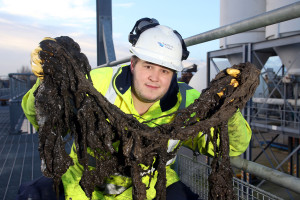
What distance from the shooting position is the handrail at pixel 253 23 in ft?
4.41

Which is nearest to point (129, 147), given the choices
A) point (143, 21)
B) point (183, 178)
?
point (143, 21)

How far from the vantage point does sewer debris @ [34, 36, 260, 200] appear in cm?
134

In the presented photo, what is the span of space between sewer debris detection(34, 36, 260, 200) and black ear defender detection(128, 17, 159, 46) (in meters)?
0.60

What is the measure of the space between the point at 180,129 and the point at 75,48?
2.46 ft

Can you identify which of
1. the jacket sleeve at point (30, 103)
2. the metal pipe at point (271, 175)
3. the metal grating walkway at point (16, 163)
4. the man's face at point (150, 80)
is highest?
the man's face at point (150, 80)

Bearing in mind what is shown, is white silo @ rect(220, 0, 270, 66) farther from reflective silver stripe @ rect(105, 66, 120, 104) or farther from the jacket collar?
reflective silver stripe @ rect(105, 66, 120, 104)

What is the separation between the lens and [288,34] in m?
6.35

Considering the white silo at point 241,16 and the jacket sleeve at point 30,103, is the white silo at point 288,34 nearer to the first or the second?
the white silo at point 241,16

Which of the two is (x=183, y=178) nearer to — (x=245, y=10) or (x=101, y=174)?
(x=101, y=174)

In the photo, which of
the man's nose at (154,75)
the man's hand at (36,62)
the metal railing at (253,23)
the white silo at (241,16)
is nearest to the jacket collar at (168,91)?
the man's nose at (154,75)

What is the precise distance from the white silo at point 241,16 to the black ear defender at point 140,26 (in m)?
6.03

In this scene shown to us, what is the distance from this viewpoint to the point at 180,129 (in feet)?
4.33

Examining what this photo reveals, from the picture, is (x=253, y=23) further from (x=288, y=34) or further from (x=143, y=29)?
(x=288, y=34)

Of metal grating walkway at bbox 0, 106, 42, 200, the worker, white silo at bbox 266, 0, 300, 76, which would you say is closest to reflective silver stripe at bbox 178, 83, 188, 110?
the worker
